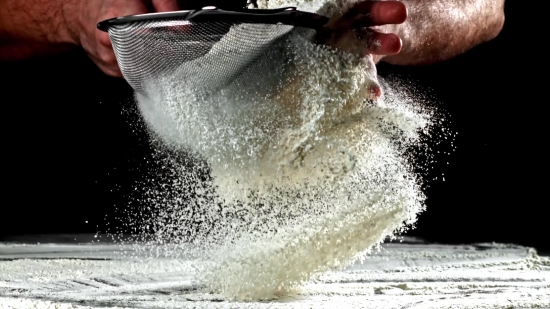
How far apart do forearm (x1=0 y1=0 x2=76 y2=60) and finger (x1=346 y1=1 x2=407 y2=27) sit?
2.26 ft

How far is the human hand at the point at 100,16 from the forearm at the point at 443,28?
1.45 feet

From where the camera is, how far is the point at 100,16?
3.72 ft

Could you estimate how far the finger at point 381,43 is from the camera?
97 centimetres

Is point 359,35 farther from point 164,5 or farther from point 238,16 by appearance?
point 164,5

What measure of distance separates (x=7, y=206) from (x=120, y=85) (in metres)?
0.49

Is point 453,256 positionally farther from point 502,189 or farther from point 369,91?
point 369,91

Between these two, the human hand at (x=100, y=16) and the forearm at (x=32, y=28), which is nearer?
the human hand at (x=100, y=16)

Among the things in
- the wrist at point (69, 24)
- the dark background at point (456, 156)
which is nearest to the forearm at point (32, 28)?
the wrist at point (69, 24)

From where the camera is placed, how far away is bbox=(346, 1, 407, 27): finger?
942mm

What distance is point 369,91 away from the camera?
1.00m

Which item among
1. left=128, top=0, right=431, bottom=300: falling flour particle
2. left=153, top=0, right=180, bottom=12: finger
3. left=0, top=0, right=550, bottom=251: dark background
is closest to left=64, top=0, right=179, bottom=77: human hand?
left=153, top=0, right=180, bottom=12: finger

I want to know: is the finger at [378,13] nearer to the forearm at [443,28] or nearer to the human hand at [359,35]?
the human hand at [359,35]

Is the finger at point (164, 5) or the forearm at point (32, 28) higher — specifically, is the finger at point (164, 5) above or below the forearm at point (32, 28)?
below

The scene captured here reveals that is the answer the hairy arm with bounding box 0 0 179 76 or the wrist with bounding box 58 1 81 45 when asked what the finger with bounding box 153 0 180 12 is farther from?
the wrist with bounding box 58 1 81 45
